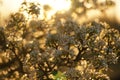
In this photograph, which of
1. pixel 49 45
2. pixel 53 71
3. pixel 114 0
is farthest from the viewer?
pixel 114 0

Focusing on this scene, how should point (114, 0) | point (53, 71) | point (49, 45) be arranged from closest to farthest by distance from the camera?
point (49, 45)
point (53, 71)
point (114, 0)

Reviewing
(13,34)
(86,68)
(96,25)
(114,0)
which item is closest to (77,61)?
(86,68)

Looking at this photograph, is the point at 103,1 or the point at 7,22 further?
the point at 103,1

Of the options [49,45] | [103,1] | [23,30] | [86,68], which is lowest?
[86,68]

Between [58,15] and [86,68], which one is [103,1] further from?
[86,68]

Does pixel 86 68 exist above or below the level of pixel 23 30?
below

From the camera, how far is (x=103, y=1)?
102 feet

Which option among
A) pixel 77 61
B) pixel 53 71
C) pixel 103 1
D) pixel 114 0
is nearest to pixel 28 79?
pixel 53 71

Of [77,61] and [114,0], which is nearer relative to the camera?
[77,61]

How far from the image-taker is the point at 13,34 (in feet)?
85.7

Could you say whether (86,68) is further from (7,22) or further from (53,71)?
(7,22)

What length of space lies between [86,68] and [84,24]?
3.04 m

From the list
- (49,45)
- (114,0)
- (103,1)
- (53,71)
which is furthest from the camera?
(114,0)

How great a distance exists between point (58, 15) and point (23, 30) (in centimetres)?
269
